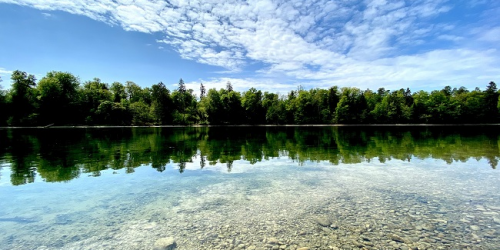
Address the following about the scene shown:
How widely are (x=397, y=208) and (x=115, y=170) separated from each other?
15.5 metres

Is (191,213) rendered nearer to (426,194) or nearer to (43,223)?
(43,223)

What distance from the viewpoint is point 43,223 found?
734 cm

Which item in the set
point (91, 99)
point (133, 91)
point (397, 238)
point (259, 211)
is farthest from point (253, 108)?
point (397, 238)

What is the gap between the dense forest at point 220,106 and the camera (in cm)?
8700

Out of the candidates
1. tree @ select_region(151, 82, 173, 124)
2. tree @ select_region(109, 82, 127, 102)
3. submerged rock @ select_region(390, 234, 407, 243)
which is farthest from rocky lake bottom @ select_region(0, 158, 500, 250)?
tree @ select_region(109, 82, 127, 102)

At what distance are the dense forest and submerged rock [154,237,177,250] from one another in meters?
99.6

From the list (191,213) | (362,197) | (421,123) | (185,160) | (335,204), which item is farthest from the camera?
(421,123)

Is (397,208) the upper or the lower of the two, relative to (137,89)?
lower

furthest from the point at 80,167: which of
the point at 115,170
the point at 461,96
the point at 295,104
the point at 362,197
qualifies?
the point at 461,96

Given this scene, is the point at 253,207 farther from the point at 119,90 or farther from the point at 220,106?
the point at 119,90

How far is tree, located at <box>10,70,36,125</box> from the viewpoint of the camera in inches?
3278

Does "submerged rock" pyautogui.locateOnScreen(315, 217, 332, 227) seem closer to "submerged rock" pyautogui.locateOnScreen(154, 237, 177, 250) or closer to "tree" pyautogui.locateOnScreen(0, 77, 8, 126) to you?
"submerged rock" pyautogui.locateOnScreen(154, 237, 177, 250)

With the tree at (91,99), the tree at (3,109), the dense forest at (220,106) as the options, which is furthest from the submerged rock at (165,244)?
the tree at (3,109)

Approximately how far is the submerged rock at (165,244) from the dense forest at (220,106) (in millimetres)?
99563
